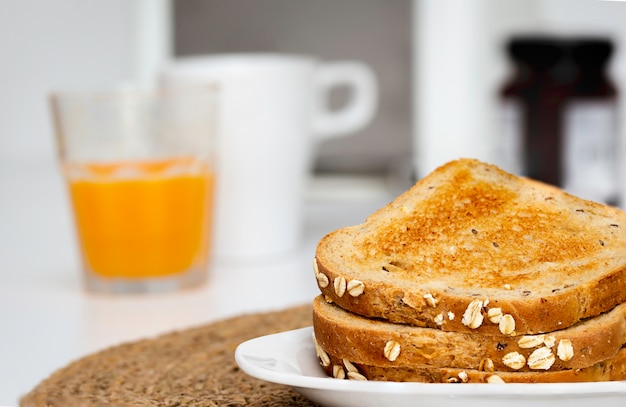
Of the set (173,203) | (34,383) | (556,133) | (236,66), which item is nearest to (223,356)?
(34,383)

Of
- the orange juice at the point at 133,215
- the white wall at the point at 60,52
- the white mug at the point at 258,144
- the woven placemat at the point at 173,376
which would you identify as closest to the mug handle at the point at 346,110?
the white mug at the point at 258,144

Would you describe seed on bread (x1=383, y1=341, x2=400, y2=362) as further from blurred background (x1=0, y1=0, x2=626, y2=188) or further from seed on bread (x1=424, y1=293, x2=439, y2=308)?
blurred background (x1=0, y1=0, x2=626, y2=188)

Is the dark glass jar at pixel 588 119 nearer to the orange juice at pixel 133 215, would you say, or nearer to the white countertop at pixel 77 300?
the white countertop at pixel 77 300

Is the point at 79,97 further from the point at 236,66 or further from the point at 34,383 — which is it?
the point at 34,383

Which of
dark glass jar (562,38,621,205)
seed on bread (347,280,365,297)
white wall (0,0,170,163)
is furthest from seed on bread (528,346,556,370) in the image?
white wall (0,0,170,163)

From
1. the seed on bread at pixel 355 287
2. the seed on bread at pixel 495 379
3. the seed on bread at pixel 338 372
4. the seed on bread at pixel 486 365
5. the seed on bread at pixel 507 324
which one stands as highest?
the seed on bread at pixel 355 287

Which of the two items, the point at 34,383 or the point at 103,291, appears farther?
the point at 103,291

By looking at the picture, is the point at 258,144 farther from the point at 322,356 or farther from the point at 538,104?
the point at 538,104

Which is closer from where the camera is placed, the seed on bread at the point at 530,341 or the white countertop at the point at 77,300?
the seed on bread at the point at 530,341
